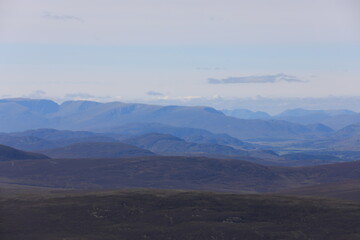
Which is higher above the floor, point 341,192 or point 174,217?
point 341,192

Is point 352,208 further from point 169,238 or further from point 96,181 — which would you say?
Answer: point 96,181

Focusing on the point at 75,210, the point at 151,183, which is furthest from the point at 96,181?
the point at 75,210

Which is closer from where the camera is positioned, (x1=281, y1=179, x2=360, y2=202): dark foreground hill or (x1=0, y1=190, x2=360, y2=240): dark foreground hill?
(x1=0, y1=190, x2=360, y2=240): dark foreground hill

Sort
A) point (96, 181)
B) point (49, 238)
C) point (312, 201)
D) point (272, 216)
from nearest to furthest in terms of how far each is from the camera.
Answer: point (49, 238), point (272, 216), point (312, 201), point (96, 181)

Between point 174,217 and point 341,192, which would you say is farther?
point 341,192

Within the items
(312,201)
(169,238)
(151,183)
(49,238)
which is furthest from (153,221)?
(151,183)

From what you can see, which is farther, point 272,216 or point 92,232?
point 272,216

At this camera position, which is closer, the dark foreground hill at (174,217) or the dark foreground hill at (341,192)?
the dark foreground hill at (174,217)

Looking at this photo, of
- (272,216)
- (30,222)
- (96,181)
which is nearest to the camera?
(30,222)
